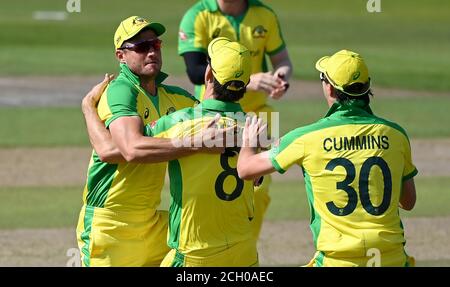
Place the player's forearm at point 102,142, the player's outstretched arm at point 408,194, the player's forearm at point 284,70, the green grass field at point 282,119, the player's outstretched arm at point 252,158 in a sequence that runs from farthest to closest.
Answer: the green grass field at point 282,119 → the player's forearm at point 284,70 → the player's forearm at point 102,142 → the player's outstretched arm at point 408,194 → the player's outstretched arm at point 252,158

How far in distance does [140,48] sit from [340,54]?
1676 millimetres

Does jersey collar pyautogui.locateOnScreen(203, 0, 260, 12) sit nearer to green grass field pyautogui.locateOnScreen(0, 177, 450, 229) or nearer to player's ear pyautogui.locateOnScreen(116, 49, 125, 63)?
green grass field pyautogui.locateOnScreen(0, 177, 450, 229)

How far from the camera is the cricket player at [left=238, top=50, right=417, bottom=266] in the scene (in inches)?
288

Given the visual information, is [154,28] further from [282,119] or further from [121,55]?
[282,119]

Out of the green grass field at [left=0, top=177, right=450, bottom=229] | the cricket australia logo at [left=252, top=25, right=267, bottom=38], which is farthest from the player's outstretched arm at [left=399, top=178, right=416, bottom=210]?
the green grass field at [left=0, top=177, right=450, bottom=229]

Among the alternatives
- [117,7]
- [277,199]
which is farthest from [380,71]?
[117,7]

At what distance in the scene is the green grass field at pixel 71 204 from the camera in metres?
13.9

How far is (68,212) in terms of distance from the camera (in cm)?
1431

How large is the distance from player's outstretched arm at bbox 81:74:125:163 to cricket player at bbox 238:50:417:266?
1147 mm

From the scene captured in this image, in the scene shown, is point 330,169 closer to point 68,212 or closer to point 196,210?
point 196,210

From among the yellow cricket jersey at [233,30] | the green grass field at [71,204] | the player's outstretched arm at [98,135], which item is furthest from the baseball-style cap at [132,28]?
the green grass field at [71,204]

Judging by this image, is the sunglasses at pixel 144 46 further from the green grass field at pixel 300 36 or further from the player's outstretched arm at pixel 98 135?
the green grass field at pixel 300 36

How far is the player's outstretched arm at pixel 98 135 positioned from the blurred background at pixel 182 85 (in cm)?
361

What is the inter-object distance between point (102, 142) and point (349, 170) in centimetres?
194
